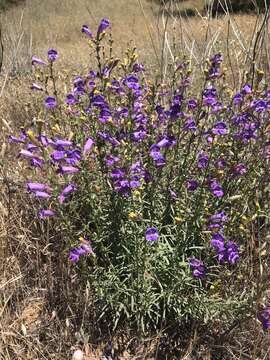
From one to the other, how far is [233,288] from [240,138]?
0.95 m

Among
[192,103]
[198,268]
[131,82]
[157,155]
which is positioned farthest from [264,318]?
[131,82]

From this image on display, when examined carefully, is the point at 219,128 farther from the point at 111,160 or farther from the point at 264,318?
the point at 264,318

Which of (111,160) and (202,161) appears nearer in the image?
(111,160)

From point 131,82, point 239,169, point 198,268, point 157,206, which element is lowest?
point 198,268

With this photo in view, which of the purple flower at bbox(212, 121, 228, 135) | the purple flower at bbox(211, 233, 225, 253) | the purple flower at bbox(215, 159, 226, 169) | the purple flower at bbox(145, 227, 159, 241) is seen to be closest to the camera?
the purple flower at bbox(145, 227, 159, 241)

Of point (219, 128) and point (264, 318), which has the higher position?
point (219, 128)

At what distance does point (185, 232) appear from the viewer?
2412 mm

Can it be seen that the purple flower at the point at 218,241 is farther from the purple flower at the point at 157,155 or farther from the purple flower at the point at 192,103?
the purple flower at the point at 192,103

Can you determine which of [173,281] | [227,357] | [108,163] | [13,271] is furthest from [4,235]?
[227,357]

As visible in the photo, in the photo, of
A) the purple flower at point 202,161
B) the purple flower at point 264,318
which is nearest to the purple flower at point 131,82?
the purple flower at point 202,161

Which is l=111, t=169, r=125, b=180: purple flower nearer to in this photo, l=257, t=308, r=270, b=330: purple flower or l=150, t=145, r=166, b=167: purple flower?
l=150, t=145, r=166, b=167: purple flower

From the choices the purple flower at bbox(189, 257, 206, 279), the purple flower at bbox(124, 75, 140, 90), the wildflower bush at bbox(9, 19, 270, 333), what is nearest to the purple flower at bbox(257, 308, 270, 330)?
the wildflower bush at bbox(9, 19, 270, 333)

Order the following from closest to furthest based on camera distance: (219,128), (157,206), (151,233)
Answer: (151,233) → (219,128) → (157,206)

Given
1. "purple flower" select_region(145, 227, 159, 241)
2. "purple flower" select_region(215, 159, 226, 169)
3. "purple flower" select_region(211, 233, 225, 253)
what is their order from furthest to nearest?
"purple flower" select_region(215, 159, 226, 169) → "purple flower" select_region(211, 233, 225, 253) → "purple flower" select_region(145, 227, 159, 241)
